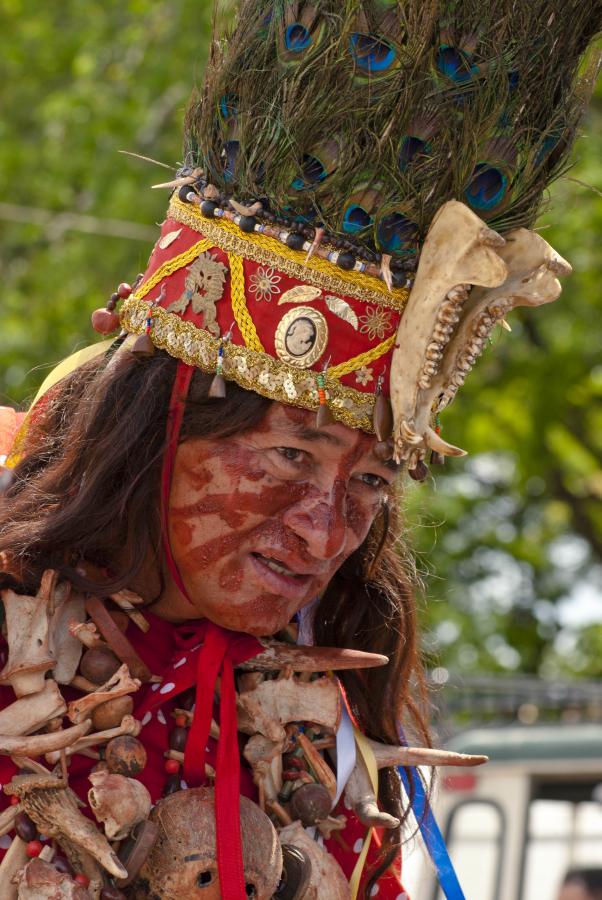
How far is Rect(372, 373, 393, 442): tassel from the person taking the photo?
2.84 metres

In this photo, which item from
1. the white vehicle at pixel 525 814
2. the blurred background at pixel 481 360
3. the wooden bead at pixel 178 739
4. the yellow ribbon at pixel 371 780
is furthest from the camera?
the blurred background at pixel 481 360

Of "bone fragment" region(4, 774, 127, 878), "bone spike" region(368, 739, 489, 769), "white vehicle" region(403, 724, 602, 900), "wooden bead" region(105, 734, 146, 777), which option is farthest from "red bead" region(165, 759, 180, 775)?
"white vehicle" region(403, 724, 602, 900)

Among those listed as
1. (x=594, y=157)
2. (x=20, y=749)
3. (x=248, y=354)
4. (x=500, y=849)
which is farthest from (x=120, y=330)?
(x=594, y=157)

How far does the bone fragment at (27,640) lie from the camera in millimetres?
2713

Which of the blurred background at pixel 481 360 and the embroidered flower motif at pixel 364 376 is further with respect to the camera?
the blurred background at pixel 481 360

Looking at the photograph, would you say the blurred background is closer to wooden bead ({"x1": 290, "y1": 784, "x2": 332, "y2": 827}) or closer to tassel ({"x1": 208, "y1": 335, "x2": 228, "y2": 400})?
wooden bead ({"x1": 290, "y1": 784, "x2": 332, "y2": 827})

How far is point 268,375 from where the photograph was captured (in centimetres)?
284

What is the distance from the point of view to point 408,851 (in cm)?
337

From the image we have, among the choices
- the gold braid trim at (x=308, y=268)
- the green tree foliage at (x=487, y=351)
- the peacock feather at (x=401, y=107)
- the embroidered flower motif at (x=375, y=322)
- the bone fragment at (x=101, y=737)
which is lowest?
the green tree foliage at (x=487, y=351)

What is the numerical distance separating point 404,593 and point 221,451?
2.40 feet

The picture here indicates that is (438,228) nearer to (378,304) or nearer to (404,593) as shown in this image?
(378,304)

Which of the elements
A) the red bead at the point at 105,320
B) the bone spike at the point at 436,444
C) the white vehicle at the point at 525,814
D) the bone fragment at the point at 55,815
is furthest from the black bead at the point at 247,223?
the white vehicle at the point at 525,814

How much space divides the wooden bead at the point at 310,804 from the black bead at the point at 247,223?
3.60 ft

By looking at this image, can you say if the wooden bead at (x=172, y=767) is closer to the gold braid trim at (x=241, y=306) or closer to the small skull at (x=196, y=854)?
the small skull at (x=196, y=854)
